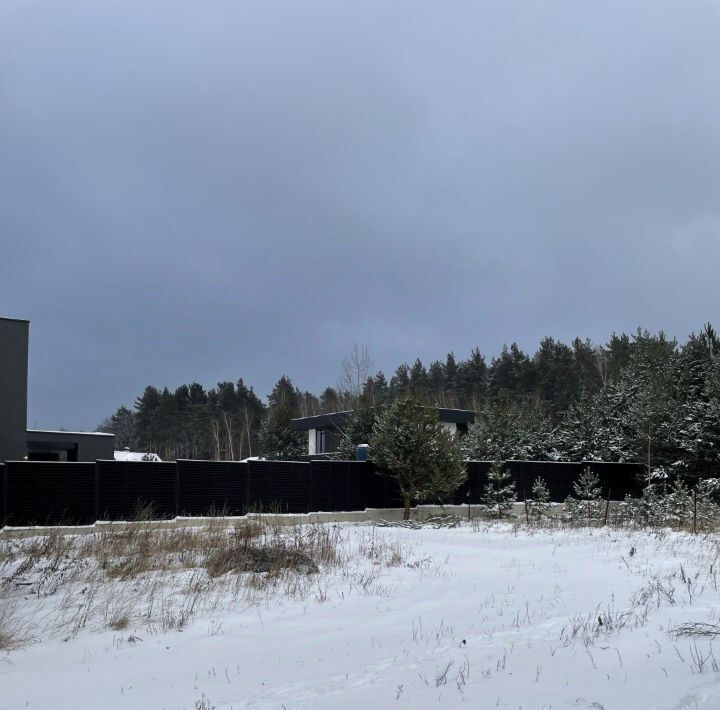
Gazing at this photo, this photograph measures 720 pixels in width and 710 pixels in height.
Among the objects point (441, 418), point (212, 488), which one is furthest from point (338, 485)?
point (441, 418)

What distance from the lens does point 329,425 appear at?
46.2m

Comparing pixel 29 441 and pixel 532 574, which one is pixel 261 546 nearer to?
pixel 532 574

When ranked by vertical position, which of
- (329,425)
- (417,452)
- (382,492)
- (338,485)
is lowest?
(382,492)

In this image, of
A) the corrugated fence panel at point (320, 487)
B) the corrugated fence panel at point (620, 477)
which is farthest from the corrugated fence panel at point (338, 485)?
the corrugated fence panel at point (620, 477)

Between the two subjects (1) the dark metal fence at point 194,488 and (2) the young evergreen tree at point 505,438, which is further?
(2) the young evergreen tree at point 505,438

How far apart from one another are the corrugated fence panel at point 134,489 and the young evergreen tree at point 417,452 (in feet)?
21.0

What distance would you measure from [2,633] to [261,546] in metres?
4.96

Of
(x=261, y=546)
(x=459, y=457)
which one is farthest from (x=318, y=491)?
(x=261, y=546)

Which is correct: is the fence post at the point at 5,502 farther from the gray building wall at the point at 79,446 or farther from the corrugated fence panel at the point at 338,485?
the gray building wall at the point at 79,446

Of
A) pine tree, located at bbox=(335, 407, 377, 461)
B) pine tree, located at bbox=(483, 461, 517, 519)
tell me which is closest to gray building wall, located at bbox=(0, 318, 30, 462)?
pine tree, located at bbox=(335, 407, 377, 461)

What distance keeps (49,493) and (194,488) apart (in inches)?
152

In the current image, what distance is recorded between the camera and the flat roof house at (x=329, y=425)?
42.6 meters

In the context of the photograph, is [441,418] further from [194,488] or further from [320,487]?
[194,488]

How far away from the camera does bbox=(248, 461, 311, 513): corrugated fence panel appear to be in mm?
21578
